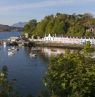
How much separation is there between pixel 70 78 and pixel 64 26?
3319 inches

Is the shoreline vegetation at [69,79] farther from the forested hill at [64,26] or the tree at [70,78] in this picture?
the forested hill at [64,26]

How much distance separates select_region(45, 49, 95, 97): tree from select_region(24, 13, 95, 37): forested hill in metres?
75.3

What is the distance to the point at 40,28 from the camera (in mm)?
107750

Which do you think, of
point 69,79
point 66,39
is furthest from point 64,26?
point 69,79

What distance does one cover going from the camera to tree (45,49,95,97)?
18.5m

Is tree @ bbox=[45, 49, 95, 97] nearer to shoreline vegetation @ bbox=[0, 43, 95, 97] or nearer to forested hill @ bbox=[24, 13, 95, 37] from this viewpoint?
shoreline vegetation @ bbox=[0, 43, 95, 97]

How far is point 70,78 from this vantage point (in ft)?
62.5

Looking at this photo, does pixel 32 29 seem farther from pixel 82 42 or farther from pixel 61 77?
pixel 61 77

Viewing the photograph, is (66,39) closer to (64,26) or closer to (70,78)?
(64,26)

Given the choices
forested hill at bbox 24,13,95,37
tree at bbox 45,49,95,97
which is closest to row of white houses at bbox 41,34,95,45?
forested hill at bbox 24,13,95,37

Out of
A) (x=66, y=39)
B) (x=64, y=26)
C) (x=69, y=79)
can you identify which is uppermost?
(x=64, y=26)

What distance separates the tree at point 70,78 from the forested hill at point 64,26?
75324 millimetres

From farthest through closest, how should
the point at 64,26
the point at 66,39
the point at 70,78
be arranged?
the point at 64,26, the point at 66,39, the point at 70,78

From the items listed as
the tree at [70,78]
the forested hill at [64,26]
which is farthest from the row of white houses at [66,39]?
the tree at [70,78]
